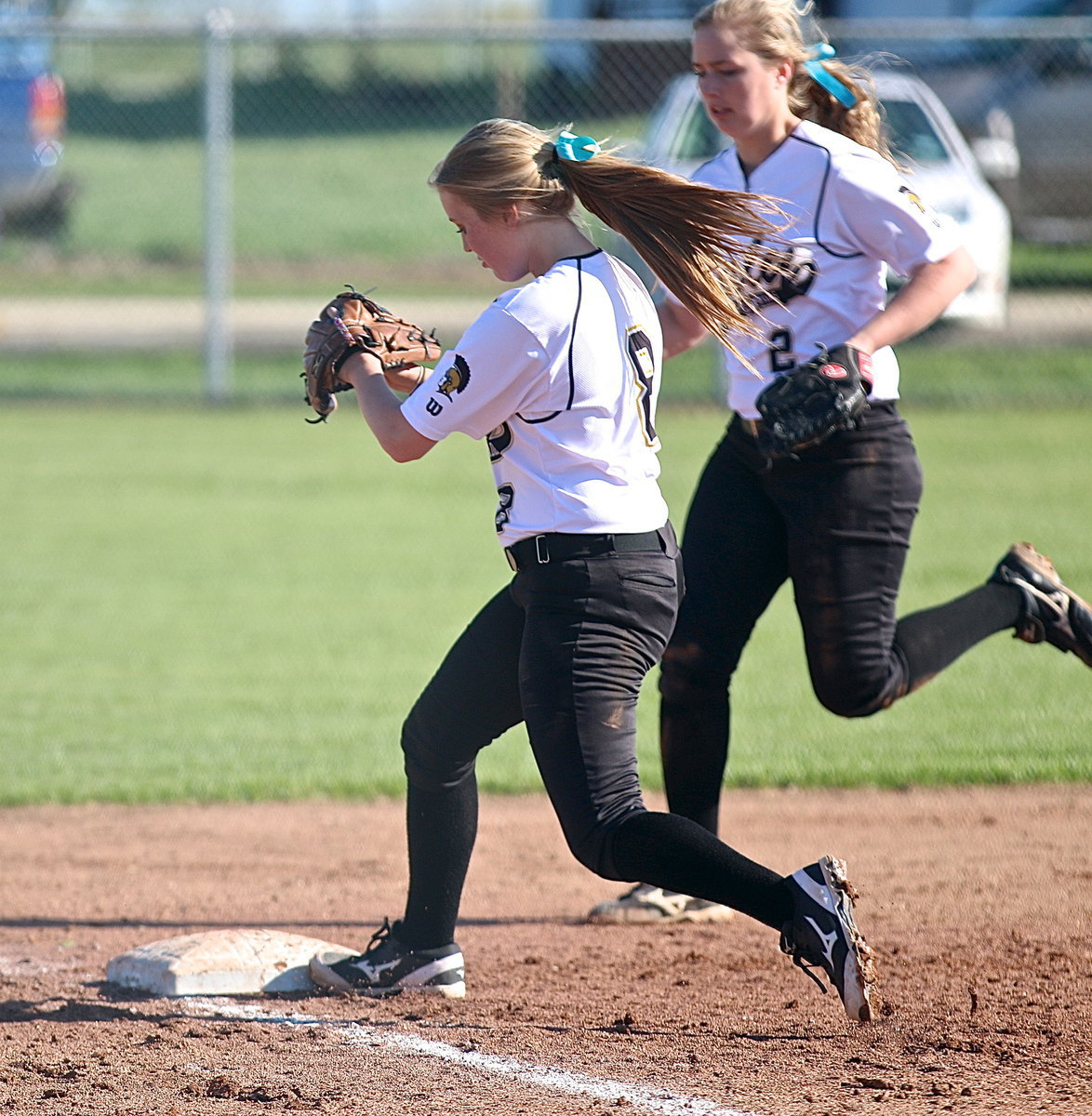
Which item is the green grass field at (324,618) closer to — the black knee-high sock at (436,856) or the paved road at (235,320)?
the black knee-high sock at (436,856)

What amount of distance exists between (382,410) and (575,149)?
2.14ft

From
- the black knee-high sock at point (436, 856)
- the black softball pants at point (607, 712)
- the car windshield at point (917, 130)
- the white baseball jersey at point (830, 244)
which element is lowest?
the black knee-high sock at point (436, 856)

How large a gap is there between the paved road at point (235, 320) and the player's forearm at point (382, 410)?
1162 cm

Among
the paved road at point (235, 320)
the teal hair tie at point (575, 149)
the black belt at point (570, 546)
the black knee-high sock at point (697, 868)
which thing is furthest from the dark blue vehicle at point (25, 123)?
the black knee-high sock at point (697, 868)

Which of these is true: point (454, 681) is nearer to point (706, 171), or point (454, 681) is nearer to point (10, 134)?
point (706, 171)

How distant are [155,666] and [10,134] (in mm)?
10015

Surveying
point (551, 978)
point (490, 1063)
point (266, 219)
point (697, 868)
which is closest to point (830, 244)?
point (697, 868)

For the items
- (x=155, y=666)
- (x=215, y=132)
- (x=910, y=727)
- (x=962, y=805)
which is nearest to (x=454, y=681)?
(x=962, y=805)

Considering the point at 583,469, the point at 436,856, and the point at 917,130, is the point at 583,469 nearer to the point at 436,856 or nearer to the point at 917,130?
the point at 436,856

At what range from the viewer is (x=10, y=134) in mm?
15172

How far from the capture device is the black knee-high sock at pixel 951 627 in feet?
13.4

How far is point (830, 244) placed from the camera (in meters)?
3.98

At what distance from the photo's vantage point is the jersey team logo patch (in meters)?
3.11

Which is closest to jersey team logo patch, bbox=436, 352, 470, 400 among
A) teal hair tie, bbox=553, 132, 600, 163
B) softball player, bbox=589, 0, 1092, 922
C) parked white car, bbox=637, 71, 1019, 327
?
teal hair tie, bbox=553, 132, 600, 163
